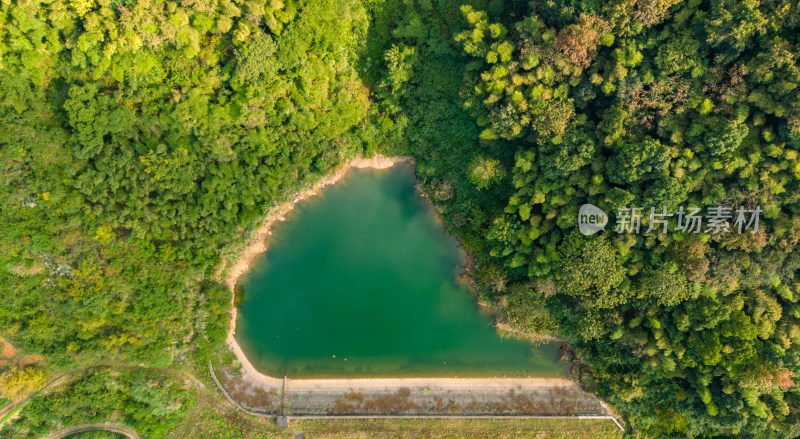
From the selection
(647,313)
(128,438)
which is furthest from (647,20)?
(128,438)

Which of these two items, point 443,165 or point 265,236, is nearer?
point 443,165

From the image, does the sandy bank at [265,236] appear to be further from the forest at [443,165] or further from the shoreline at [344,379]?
the forest at [443,165]

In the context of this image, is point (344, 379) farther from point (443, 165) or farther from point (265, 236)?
point (443, 165)

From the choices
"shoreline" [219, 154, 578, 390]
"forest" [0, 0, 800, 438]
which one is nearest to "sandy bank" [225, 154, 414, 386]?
"shoreline" [219, 154, 578, 390]

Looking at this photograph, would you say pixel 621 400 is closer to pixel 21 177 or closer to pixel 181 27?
pixel 181 27

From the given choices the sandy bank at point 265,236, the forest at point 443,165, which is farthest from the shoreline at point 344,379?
the forest at point 443,165

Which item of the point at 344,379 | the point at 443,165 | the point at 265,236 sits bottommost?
the point at 344,379

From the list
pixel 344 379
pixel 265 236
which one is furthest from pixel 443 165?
pixel 344 379
